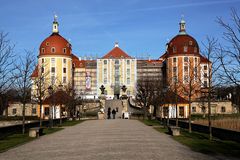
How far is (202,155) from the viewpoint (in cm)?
1327

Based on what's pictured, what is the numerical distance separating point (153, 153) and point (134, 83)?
9301 cm

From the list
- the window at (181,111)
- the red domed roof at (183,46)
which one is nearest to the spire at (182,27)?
the red domed roof at (183,46)

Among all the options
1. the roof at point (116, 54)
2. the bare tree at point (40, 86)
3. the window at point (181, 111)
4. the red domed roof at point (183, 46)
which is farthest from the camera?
the roof at point (116, 54)

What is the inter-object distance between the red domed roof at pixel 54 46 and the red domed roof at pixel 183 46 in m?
25.0

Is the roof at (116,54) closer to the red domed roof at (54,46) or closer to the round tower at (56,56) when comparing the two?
the round tower at (56,56)

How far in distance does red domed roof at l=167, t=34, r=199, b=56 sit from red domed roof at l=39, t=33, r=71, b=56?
2500cm

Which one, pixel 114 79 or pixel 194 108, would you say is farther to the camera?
pixel 114 79

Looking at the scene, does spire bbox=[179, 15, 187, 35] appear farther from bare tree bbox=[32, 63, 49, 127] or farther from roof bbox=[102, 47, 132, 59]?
bare tree bbox=[32, 63, 49, 127]

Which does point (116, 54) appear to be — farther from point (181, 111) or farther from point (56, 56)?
point (181, 111)

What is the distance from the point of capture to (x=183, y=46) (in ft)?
316

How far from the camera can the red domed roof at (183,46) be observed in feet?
316

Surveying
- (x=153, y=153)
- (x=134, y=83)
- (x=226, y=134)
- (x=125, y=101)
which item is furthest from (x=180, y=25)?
(x=153, y=153)

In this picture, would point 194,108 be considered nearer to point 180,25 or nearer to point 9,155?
point 180,25

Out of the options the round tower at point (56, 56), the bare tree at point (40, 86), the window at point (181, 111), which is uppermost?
the round tower at point (56, 56)
